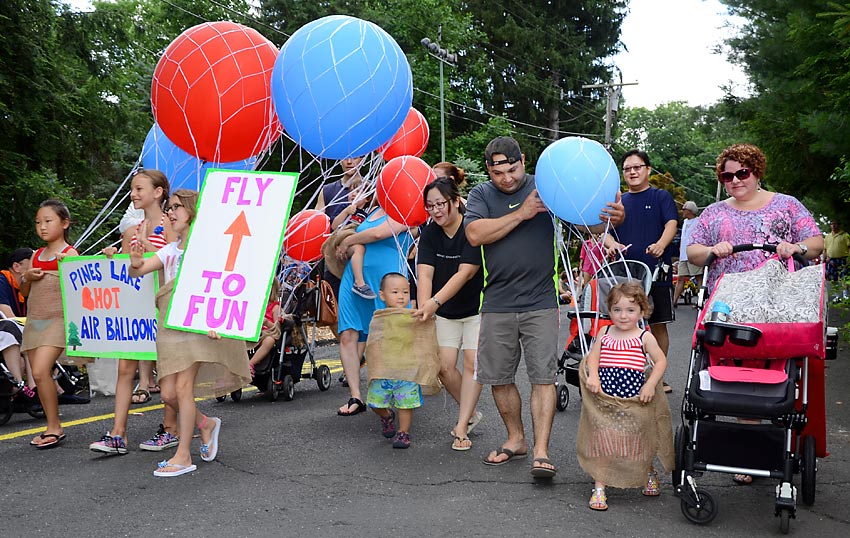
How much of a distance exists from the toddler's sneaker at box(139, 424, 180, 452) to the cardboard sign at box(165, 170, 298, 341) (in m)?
1.11

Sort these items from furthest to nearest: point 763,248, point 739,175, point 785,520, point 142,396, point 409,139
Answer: point 409,139 < point 142,396 < point 739,175 < point 763,248 < point 785,520

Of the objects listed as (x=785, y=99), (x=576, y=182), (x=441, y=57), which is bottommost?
(x=576, y=182)

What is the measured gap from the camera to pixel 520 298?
227 inches

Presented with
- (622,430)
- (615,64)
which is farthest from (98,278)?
(615,64)

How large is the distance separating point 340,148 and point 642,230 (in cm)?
271

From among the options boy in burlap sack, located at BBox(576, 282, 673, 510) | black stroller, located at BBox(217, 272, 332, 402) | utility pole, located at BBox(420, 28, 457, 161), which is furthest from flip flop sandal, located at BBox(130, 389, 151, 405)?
utility pole, located at BBox(420, 28, 457, 161)

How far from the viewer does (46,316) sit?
648 cm

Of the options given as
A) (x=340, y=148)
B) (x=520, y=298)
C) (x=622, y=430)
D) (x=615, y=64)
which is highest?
(x=615, y=64)

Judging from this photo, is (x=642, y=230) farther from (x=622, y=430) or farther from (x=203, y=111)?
(x=203, y=111)

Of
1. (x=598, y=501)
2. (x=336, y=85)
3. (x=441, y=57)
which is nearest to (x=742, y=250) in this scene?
(x=598, y=501)

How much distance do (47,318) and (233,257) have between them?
176 cm

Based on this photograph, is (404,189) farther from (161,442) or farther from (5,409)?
(5,409)

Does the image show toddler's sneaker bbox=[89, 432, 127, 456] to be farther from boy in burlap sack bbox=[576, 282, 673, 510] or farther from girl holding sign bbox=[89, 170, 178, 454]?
boy in burlap sack bbox=[576, 282, 673, 510]

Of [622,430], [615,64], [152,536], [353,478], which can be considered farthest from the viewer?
[615,64]
